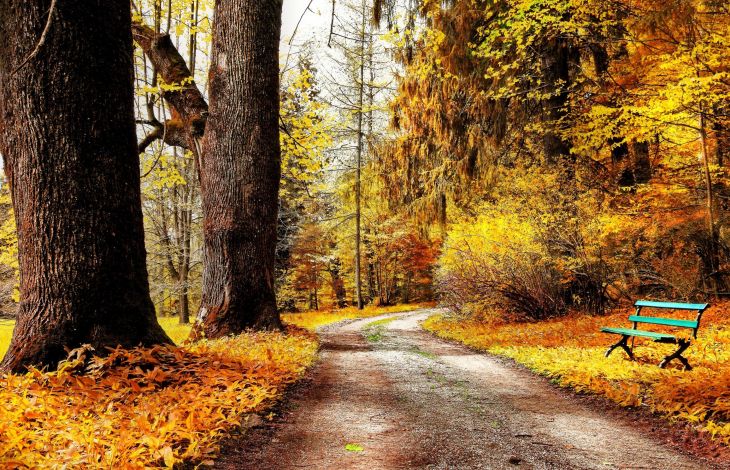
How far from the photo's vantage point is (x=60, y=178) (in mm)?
4113

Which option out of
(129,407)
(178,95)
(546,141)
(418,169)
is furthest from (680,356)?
(418,169)

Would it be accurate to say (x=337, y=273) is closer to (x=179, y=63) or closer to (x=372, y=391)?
(x=179, y=63)

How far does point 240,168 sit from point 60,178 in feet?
13.6

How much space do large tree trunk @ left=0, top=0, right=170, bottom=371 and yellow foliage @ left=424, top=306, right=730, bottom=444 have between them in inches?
206

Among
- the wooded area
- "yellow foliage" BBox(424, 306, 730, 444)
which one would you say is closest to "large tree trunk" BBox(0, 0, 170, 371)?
the wooded area

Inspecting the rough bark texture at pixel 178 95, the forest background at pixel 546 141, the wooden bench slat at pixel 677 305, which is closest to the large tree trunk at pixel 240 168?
the rough bark texture at pixel 178 95

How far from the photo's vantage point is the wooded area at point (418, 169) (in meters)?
4.12

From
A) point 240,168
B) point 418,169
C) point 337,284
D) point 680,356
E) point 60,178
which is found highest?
point 418,169

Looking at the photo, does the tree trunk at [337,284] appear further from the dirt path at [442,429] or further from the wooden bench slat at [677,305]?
the wooden bench slat at [677,305]

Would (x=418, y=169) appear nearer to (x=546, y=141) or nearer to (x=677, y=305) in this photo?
(x=546, y=141)

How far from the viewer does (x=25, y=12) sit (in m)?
4.09

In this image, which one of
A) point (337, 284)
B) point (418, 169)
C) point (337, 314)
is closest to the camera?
point (418, 169)

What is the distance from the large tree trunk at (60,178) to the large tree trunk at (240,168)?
143 inches

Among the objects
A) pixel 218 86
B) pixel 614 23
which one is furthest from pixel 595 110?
pixel 218 86
